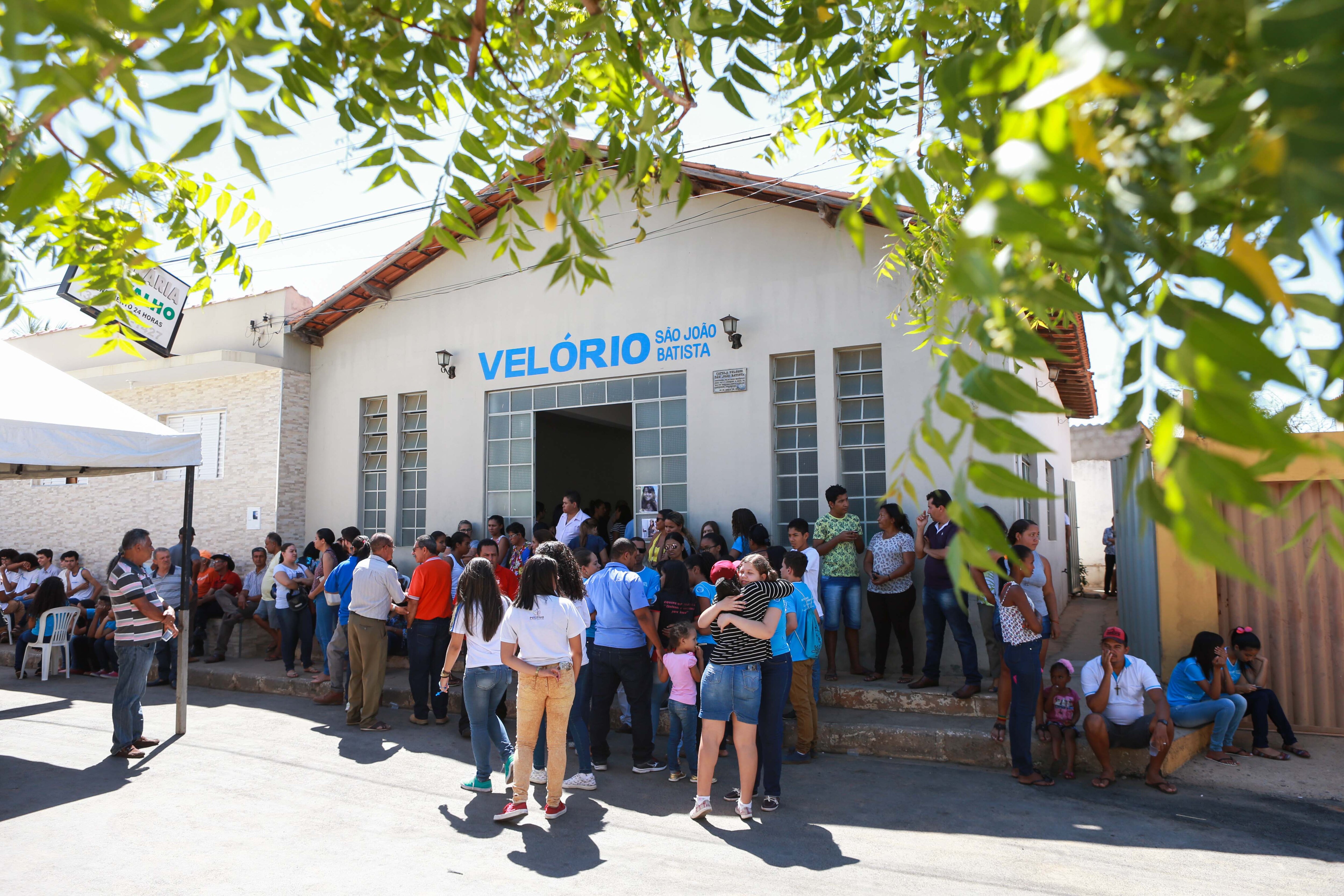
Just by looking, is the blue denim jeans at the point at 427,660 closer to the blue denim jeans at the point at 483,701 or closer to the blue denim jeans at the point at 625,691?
the blue denim jeans at the point at 483,701

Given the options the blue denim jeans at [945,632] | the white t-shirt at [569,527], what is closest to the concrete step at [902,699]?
the blue denim jeans at [945,632]

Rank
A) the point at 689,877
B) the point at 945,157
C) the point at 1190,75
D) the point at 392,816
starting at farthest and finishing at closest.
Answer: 1. the point at 392,816
2. the point at 689,877
3. the point at 945,157
4. the point at 1190,75

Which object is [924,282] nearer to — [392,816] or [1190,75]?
[1190,75]

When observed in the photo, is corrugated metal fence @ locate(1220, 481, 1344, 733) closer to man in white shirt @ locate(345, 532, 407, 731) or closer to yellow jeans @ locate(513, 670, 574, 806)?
yellow jeans @ locate(513, 670, 574, 806)

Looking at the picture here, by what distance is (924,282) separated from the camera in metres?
5.00

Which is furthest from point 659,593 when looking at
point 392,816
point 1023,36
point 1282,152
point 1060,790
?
point 1282,152

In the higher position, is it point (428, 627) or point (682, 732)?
point (428, 627)

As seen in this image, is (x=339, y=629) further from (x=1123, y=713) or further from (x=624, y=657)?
(x=1123, y=713)

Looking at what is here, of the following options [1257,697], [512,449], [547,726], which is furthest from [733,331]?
[1257,697]

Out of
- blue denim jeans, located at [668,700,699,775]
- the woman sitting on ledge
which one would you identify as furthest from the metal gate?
blue denim jeans, located at [668,700,699,775]

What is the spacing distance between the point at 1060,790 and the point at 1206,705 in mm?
1720

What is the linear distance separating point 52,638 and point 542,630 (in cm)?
955

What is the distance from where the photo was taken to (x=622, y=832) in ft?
17.5

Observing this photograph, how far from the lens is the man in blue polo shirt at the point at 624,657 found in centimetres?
681
